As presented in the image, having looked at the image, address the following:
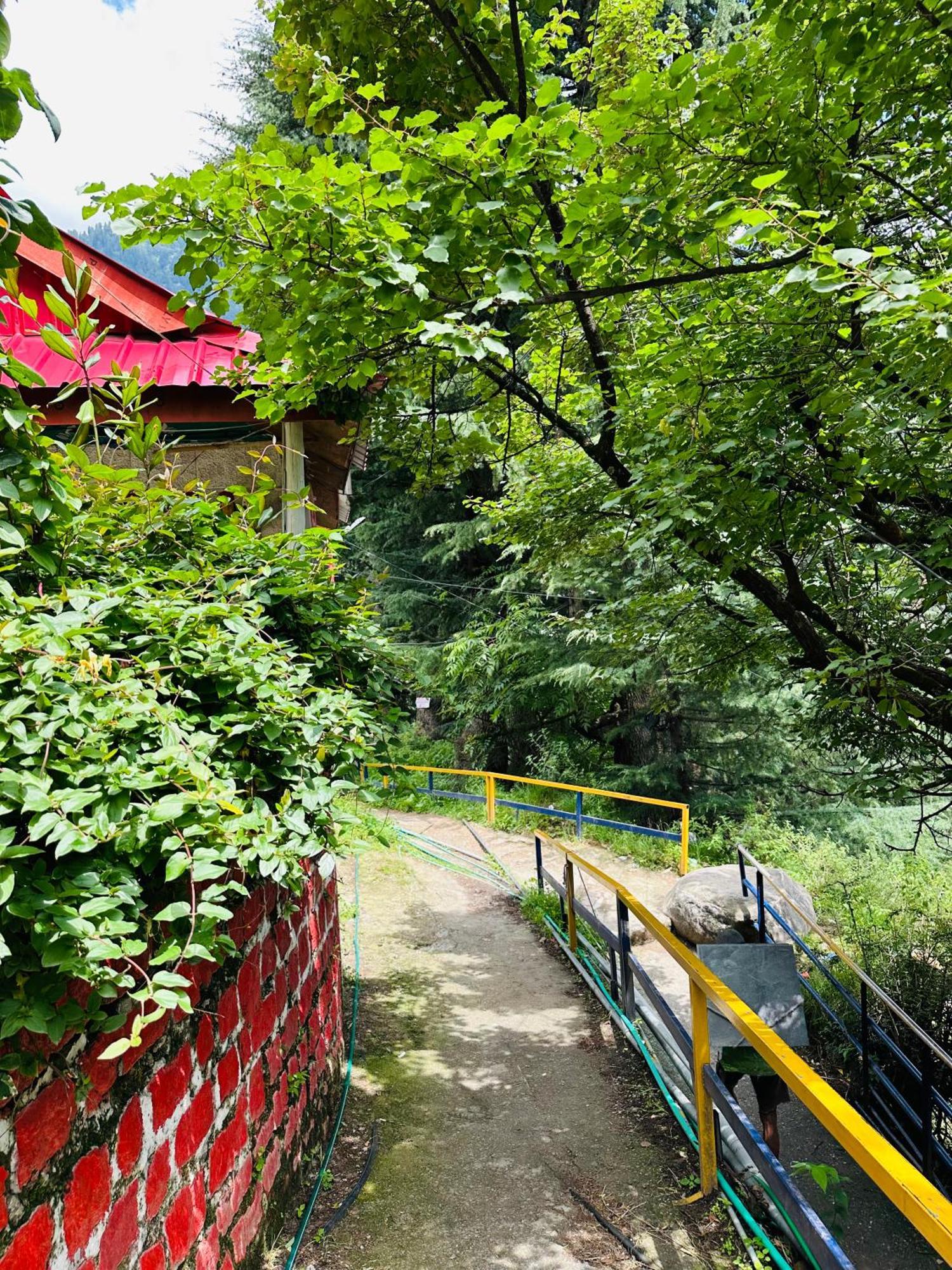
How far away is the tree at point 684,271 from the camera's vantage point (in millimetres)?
2801

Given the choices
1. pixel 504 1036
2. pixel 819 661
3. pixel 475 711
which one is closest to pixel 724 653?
pixel 819 661

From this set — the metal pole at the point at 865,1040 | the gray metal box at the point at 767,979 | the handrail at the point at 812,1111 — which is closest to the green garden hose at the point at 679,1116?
the handrail at the point at 812,1111

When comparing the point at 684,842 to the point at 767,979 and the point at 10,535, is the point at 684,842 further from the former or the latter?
the point at 10,535

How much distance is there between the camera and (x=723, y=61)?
330cm

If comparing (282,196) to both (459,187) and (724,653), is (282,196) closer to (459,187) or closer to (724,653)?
(459,187)

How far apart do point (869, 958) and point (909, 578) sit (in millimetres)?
4293

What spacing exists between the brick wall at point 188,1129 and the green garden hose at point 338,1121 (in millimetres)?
81

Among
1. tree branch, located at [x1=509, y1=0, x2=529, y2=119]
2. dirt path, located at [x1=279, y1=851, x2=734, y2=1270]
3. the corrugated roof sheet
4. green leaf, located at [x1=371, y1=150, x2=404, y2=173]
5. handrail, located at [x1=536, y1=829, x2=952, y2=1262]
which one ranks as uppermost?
tree branch, located at [x1=509, y1=0, x2=529, y2=119]

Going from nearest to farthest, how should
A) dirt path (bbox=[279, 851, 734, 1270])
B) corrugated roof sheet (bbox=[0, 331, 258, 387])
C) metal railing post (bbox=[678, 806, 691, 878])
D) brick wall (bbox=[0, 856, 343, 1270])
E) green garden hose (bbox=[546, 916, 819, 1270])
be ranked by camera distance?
brick wall (bbox=[0, 856, 343, 1270]), green garden hose (bbox=[546, 916, 819, 1270]), dirt path (bbox=[279, 851, 734, 1270]), corrugated roof sheet (bbox=[0, 331, 258, 387]), metal railing post (bbox=[678, 806, 691, 878])

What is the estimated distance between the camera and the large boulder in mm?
A: 7285

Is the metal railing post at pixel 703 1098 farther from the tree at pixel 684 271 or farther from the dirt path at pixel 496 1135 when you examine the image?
the tree at pixel 684 271

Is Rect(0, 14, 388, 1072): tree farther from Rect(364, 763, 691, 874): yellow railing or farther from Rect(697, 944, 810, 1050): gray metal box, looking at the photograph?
Rect(364, 763, 691, 874): yellow railing

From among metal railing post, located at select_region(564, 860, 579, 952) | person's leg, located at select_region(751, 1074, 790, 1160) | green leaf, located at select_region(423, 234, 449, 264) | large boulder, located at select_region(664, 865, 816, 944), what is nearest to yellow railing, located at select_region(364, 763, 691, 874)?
large boulder, located at select_region(664, 865, 816, 944)

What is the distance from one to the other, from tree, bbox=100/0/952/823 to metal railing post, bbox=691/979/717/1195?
1.64m
